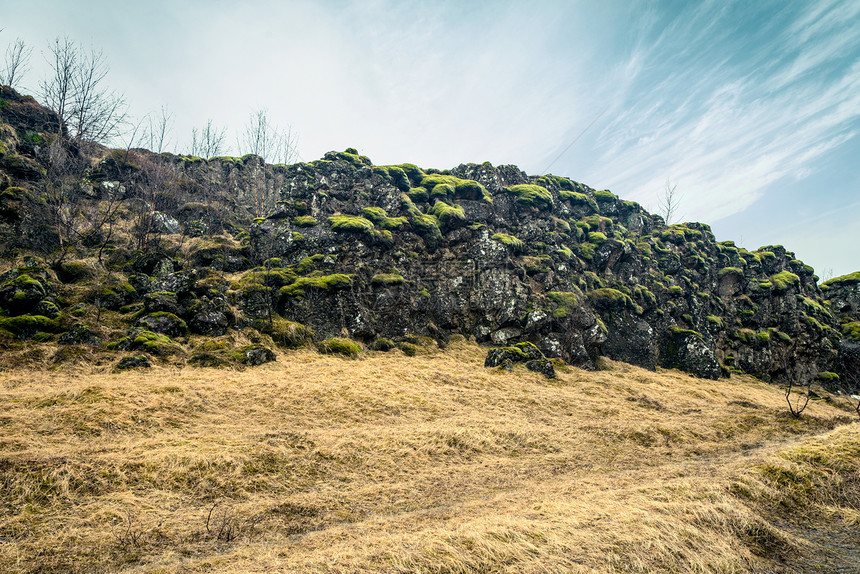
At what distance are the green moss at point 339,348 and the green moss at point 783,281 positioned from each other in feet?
166

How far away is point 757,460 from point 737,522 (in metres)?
5.32

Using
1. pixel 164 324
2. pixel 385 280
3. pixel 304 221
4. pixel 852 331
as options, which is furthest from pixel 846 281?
pixel 164 324

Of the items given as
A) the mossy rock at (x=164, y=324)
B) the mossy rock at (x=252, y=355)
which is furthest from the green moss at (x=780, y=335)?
the mossy rock at (x=164, y=324)

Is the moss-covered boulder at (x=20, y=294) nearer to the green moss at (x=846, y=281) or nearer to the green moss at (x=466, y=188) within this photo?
the green moss at (x=466, y=188)

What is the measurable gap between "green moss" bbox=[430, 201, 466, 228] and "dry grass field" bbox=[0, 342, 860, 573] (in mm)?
21035

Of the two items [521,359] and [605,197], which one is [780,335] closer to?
[605,197]

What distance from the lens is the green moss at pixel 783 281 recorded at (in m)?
44.2

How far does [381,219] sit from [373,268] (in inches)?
241

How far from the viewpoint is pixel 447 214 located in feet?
118

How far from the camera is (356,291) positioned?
27516mm

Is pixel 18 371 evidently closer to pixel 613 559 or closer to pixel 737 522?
pixel 613 559

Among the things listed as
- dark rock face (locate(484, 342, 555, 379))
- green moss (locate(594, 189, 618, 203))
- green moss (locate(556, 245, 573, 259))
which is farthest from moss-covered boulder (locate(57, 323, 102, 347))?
green moss (locate(594, 189, 618, 203))

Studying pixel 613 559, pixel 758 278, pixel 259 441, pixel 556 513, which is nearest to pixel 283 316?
pixel 259 441

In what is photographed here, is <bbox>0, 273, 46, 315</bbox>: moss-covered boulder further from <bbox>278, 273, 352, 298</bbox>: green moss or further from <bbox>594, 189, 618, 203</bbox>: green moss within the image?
<bbox>594, 189, 618, 203</bbox>: green moss
